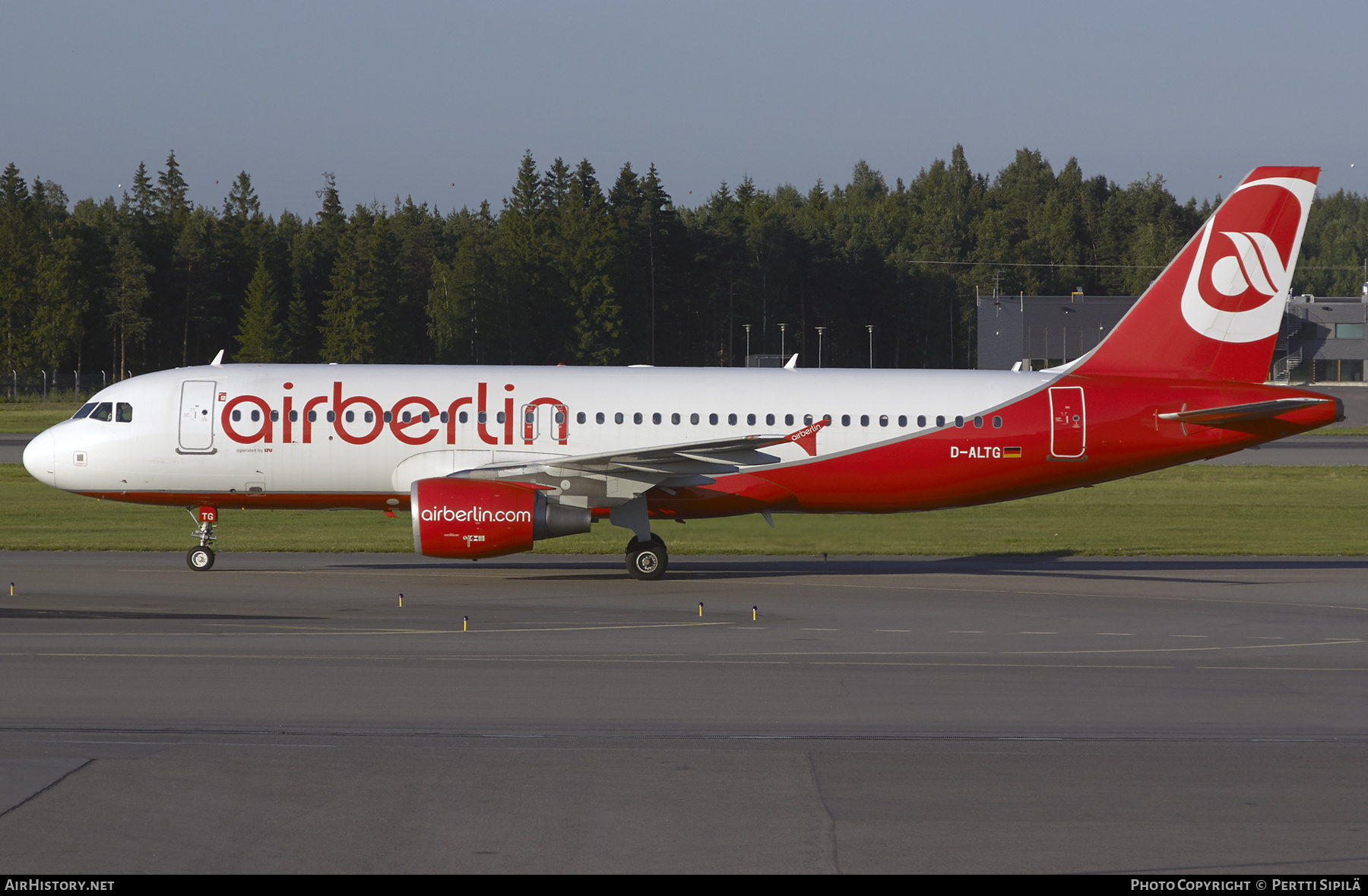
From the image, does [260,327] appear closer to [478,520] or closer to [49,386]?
[49,386]

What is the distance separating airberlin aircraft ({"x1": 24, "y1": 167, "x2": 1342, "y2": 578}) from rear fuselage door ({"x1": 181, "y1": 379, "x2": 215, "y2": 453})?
0.04 metres

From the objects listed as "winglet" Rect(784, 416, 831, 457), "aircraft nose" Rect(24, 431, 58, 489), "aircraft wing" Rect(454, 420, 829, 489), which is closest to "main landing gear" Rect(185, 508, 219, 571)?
"aircraft nose" Rect(24, 431, 58, 489)

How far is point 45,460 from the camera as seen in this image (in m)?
24.6

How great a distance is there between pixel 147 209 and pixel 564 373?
16368 centimetres

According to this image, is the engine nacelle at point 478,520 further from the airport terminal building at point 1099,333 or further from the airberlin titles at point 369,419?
the airport terminal building at point 1099,333

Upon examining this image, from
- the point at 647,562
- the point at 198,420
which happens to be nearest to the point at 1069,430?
the point at 647,562

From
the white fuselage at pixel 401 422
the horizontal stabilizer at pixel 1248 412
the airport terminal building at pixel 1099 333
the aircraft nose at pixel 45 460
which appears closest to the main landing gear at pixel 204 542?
the white fuselage at pixel 401 422

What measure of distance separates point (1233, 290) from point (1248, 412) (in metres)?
2.71

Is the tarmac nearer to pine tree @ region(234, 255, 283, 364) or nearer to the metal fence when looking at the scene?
the metal fence

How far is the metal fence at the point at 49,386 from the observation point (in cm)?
9350

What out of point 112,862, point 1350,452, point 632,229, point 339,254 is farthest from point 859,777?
point 632,229

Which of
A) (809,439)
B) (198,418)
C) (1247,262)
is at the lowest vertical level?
(809,439)

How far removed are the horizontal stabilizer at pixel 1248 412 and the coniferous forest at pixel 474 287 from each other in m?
92.2

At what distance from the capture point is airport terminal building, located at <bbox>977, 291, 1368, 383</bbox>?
125 meters
